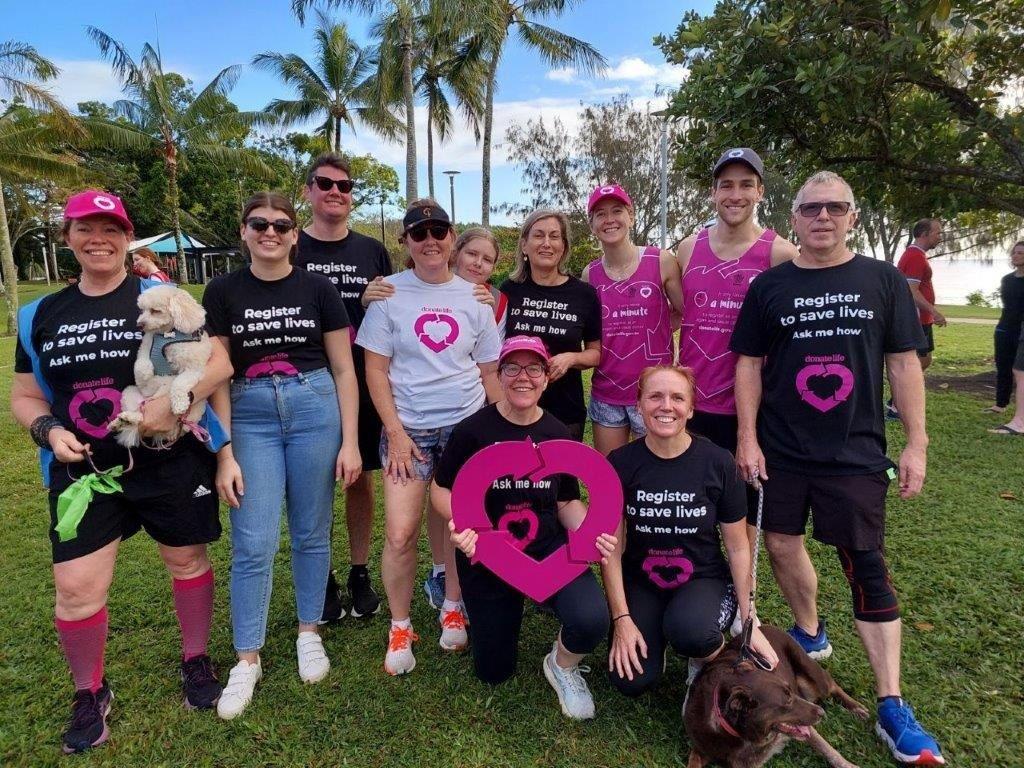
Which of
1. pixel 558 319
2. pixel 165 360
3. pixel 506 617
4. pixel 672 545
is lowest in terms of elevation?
pixel 506 617

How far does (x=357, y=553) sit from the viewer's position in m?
3.82

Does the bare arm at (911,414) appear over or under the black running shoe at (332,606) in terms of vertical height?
over

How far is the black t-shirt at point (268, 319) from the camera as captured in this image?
9.50 ft

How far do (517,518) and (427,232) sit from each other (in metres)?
1.50

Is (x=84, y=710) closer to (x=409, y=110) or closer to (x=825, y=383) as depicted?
(x=825, y=383)

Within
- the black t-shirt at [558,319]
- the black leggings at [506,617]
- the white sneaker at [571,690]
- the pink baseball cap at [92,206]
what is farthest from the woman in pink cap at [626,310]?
the pink baseball cap at [92,206]

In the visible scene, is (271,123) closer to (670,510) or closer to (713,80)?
(713,80)

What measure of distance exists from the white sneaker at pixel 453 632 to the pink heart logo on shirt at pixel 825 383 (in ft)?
7.00

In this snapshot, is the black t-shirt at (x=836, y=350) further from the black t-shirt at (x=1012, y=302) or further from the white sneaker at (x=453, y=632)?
the black t-shirt at (x=1012, y=302)

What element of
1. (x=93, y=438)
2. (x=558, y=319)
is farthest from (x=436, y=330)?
(x=93, y=438)

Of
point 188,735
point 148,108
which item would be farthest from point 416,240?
point 148,108

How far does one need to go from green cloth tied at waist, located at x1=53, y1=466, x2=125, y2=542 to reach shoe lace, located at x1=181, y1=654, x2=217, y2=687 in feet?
2.90

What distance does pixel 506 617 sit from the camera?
3049mm

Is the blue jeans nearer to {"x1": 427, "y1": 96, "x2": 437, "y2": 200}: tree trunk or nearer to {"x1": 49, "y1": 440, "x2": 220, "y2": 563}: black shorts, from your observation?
{"x1": 49, "y1": 440, "x2": 220, "y2": 563}: black shorts
